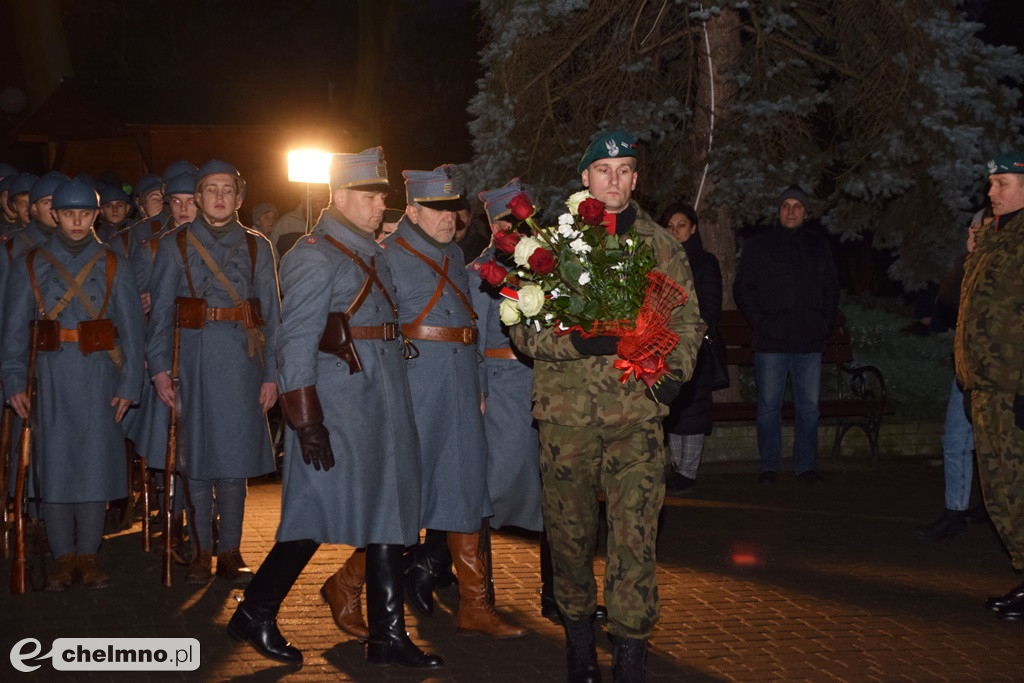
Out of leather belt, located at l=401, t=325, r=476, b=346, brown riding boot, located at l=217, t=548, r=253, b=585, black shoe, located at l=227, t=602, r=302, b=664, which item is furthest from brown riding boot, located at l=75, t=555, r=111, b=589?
leather belt, located at l=401, t=325, r=476, b=346

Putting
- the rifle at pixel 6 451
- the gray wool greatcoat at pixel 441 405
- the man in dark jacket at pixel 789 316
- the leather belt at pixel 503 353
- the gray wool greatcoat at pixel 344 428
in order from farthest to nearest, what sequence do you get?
the man in dark jacket at pixel 789 316 → the rifle at pixel 6 451 → the leather belt at pixel 503 353 → the gray wool greatcoat at pixel 441 405 → the gray wool greatcoat at pixel 344 428

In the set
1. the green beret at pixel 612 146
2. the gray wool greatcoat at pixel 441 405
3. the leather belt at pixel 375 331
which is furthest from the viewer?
the gray wool greatcoat at pixel 441 405

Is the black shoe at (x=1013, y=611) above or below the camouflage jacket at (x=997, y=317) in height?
below

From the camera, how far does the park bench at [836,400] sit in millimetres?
14023

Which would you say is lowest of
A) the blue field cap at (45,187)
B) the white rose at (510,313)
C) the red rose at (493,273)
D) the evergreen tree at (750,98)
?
the white rose at (510,313)

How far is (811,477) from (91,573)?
6.65 meters

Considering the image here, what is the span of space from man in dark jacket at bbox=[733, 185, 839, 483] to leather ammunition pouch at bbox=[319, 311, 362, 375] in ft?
22.1

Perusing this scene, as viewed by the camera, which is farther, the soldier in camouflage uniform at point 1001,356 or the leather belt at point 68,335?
the leather belt at point 68,335

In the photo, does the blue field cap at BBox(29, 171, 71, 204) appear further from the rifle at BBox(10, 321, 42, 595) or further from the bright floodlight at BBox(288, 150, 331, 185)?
the bright floodlight at BBox(288, 150, 331, 185)

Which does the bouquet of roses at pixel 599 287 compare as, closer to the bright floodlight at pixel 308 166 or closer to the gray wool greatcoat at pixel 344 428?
the gray wool greatcoat at pixel 344 428

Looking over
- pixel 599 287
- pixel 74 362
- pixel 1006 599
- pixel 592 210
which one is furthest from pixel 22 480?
pixel 1006 599

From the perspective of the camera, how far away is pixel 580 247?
246 inches

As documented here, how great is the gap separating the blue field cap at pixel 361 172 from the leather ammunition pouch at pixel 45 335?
7.99 feet

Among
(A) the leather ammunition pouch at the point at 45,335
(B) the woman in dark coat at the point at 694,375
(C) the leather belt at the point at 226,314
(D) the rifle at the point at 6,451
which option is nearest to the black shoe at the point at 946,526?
(B) the woman in dark coat at the point at 694,375
